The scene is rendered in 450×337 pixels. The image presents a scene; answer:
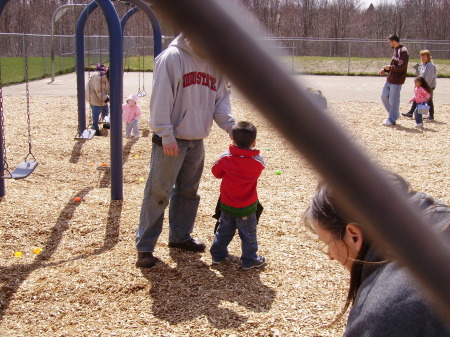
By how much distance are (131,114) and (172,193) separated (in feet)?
15.8

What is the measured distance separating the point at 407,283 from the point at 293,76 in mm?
1138

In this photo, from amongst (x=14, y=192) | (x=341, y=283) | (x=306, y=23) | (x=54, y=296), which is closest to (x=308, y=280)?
(x=341, y=283)

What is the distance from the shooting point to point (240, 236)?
395 cm

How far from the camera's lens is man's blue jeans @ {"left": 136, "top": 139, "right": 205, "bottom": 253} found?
3729 millimetres

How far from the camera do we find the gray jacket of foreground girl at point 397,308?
134 cm

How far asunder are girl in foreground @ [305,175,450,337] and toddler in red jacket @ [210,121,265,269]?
1.99 metres

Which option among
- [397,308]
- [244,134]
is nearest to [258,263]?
[244,134]

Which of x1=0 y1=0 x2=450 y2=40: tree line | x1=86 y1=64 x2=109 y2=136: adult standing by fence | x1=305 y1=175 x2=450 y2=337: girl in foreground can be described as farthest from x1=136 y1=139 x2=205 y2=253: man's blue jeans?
x1=0 y1=0 x2=450 y2=40: tree line

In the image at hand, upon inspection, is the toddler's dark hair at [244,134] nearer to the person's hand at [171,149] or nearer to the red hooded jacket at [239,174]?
the red hooded jacket at [239,174]

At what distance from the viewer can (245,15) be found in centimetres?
35

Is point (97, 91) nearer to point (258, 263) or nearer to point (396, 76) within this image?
point (258, 263)

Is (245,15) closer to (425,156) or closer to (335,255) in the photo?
(335,255)

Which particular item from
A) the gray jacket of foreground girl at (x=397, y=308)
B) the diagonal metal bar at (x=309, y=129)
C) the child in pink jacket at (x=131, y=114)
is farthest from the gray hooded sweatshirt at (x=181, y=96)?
the child in pink jacket at (x=131, y=114)

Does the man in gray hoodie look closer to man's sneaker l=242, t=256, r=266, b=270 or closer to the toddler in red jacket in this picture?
the toddler in red jacket
